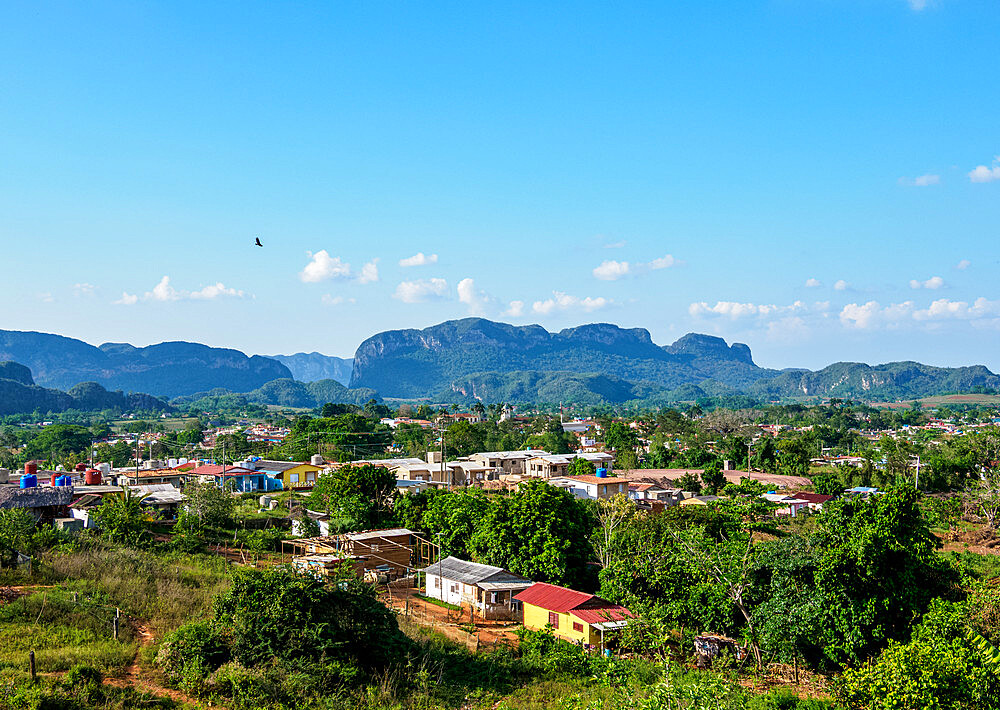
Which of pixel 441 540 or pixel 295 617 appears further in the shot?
pixel 441 540

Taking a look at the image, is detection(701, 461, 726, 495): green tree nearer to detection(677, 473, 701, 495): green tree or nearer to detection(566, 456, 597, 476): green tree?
detection(677, 473, 701, 495): green tree

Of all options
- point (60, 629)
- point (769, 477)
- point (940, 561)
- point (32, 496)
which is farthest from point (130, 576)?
point (769, 477)

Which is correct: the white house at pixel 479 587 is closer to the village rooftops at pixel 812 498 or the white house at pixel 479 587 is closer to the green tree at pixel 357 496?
the green tree at pixel 357 496

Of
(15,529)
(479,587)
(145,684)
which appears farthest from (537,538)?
(15,529)

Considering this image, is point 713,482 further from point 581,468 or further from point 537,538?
point 537,538

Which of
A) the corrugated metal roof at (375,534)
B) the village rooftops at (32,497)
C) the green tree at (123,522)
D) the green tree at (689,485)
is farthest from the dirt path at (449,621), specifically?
the green tree at (689,485)

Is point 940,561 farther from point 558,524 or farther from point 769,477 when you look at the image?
point 769,477
